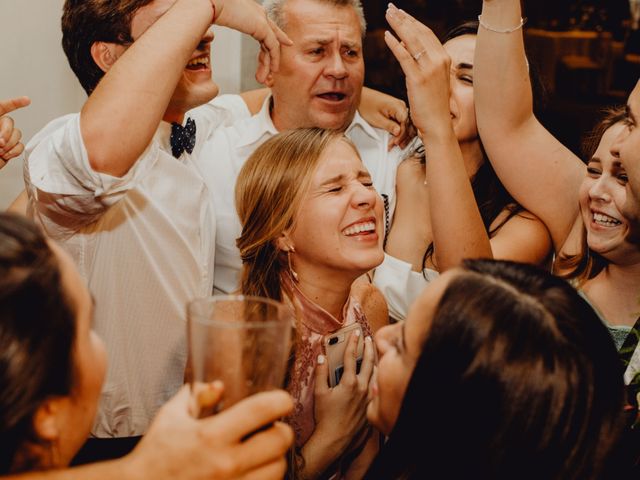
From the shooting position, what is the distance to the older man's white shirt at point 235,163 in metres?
2.29

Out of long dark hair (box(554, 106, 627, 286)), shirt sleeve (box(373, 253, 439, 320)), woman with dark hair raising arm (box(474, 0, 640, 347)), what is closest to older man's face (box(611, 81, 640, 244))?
woman with dark hair raising arm (box(474, 0, 640, 347))

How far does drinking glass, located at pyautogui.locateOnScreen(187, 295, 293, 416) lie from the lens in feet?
2.77

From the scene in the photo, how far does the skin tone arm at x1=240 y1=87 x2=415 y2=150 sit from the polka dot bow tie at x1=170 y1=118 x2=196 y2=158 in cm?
61

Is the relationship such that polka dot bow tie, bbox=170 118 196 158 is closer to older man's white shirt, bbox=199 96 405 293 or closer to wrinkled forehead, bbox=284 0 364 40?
older man's white shirt, bbox=199 96 405 293

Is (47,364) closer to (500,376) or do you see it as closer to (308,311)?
(500,376)

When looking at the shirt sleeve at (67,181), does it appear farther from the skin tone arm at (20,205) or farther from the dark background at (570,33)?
the dark background at (570,33)

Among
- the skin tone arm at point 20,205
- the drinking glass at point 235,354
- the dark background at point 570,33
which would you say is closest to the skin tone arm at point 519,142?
the drinking glass at point 235,354

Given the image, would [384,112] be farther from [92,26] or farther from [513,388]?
[513,388]

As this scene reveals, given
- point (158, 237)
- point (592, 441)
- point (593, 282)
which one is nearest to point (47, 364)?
point (592, 441)

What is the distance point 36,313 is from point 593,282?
1447 mm

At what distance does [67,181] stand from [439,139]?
2.98 feet

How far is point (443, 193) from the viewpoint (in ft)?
5.97

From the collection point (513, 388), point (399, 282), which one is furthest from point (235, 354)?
point (399, 282)

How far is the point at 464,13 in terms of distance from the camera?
5746mm
